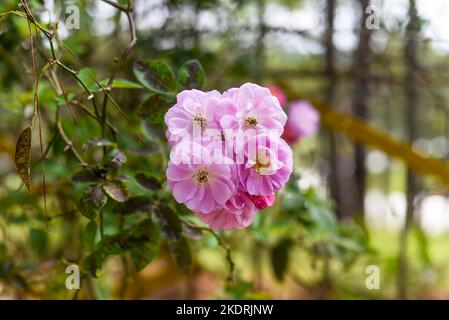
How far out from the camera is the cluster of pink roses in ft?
2.52

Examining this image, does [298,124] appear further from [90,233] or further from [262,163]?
[262,163]

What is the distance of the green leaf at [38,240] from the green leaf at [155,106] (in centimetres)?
70

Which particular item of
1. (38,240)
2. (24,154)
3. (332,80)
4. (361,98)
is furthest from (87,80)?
(361,98)

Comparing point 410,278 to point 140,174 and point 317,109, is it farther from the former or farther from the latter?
point 140,174

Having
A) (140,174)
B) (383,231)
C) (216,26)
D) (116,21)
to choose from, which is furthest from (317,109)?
(383,231)

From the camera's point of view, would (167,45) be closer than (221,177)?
No

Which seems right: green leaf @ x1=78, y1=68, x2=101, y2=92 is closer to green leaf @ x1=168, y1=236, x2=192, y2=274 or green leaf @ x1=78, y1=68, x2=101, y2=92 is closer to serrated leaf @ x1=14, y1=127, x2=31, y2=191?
serrated leaf @ x1=14, y1=127, x2=31, y2=191

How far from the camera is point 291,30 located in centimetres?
166

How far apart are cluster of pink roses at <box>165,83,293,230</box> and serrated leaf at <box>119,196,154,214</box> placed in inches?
9.2

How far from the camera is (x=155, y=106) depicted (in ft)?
3.16

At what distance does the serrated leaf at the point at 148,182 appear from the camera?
1.01 meters

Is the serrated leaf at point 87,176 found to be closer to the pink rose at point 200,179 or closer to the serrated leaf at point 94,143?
the serrated leaf at point 94,143
